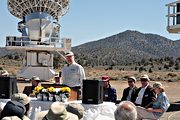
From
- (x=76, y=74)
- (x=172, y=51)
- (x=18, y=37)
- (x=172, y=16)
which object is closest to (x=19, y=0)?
(x=18, y=37)

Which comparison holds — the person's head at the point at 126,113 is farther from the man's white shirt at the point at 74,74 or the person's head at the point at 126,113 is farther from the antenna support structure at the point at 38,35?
the antenna support structure at the point at 38,35

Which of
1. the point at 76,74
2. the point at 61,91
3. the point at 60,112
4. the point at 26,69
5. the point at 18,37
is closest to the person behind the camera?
the point at 60,112

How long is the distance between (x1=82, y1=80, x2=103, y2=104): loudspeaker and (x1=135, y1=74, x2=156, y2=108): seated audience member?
1065 millimetres

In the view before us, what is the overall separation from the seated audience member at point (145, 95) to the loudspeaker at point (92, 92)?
3.49 ft

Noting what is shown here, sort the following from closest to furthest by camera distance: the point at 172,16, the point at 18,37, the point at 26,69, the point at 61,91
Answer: the point at 61,91, the point at 172,16, the point at 26,69, the point at 18,37

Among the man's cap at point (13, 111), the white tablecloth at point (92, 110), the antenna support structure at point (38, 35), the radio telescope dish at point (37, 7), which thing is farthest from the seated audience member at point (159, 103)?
the radio telescope dish at point (37, 7)

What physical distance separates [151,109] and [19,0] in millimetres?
45207

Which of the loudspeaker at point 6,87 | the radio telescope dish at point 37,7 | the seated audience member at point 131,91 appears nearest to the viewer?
the loudspeaker at point 6,87

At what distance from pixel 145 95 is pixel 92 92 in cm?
129

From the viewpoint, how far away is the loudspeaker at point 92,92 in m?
8.44

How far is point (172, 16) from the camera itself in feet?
72.2

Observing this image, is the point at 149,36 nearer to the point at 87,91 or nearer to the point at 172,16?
the point at 172,16

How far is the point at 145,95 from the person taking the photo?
30.1 feet

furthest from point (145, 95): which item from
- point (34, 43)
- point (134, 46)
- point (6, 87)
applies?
point (134, 46)
